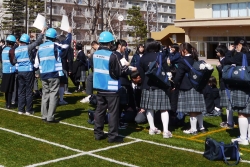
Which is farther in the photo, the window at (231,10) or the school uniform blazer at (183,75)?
the window at (231,10)

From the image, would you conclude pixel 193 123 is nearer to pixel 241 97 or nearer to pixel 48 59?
pixel 241 97

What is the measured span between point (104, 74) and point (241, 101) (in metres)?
2.52

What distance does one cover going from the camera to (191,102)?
700 centimetres

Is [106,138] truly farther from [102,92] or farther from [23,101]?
[23,101]

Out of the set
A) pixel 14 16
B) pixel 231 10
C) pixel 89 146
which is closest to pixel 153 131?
pixel 89 146

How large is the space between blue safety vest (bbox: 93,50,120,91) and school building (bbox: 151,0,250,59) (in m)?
32.3

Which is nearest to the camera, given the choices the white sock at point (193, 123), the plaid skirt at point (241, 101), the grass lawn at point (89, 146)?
the grass lawn at point (89, 146)

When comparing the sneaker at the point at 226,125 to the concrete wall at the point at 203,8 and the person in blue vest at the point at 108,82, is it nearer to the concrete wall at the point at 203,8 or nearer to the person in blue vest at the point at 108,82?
the person in blue vest at the point at 108,82

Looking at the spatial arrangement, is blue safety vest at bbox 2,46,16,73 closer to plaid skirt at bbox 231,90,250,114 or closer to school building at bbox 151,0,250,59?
plaid skirt at bbox 231,90,250,114

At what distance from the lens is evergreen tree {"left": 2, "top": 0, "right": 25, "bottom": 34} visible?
52500 mm

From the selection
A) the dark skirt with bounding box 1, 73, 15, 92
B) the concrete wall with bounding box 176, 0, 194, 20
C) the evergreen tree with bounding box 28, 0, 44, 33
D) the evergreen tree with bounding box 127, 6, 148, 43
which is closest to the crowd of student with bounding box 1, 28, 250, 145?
the dark skirt with bounding box 1, 73, 15, 92

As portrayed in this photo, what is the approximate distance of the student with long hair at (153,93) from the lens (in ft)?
22.5

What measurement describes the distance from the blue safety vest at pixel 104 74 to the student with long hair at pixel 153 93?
0.76 m

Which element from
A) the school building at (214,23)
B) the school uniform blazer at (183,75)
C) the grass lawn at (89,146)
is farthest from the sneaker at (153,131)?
the school building at (214,23)
